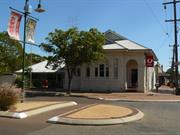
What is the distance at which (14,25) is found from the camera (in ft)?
71.1

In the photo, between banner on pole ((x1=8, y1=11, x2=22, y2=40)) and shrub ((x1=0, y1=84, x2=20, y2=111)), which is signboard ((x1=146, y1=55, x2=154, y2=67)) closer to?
banner on pole ((x1=8, y1=11, x2=22, y2=40))

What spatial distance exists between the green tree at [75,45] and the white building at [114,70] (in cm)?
484

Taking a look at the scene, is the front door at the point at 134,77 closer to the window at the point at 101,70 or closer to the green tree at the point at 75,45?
the window at the point at 101,70

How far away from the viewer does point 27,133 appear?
12.1 metres

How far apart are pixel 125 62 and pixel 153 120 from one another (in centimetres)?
2717

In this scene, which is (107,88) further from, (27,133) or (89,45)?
(27,133)

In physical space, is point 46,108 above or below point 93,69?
below

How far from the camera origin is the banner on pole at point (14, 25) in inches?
841

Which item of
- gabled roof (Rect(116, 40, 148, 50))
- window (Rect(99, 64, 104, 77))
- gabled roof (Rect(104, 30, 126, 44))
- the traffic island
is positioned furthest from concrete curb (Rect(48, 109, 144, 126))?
gabled roof (Rect(104, 30, 126, 44))

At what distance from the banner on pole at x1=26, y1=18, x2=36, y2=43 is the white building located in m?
18.8

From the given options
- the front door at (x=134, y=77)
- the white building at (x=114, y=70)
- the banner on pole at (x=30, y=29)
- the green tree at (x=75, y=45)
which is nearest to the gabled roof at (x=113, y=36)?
the white building at (x=114, y=70)

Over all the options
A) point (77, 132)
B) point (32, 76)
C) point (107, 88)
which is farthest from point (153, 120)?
point (32, 76)

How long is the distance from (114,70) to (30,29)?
21009mm

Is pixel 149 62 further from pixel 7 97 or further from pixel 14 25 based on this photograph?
pixel 7 97
